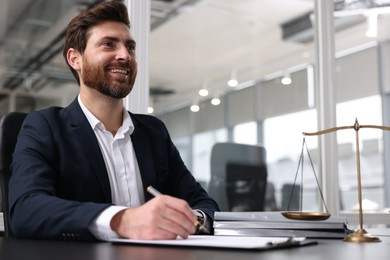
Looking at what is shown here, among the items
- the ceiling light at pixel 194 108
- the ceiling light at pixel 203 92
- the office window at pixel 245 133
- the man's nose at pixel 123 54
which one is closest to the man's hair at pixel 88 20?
the man's nose at pixel 123 54

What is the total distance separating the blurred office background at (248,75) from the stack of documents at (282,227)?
159 cm

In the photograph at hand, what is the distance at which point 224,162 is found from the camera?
3.35m

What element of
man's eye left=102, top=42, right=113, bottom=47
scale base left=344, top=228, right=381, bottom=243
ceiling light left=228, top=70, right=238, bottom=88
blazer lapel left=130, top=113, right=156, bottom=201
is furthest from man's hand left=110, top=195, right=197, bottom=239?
ceiling light left=228, top=70, right=238, bottom=88

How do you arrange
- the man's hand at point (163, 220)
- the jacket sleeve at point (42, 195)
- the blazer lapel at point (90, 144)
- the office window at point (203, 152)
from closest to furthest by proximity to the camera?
1. the man's hand at point (163, 220)
2. the jacket sleeve at point (42, 195)
3. the blazer lapel at point (90, 144)
4. the office window at point (203, 152)

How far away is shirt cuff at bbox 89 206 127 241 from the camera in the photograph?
3.83 ft

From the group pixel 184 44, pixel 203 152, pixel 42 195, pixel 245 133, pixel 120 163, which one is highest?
pixel 184 44

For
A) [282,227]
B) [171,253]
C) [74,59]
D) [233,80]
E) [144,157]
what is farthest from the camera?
[233,80]

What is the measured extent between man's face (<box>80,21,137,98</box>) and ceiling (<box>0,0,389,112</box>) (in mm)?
854

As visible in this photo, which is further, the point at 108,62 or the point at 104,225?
the point at 108,62

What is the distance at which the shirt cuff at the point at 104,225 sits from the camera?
3.83 ft

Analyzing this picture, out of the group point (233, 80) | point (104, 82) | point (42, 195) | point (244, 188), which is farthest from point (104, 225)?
point (233, 80)

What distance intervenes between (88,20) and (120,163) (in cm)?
58

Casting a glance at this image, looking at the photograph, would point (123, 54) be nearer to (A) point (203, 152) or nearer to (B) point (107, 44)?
(B) point (107, 44)

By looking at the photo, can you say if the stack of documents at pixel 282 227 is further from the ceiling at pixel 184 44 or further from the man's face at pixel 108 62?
the ceiling at pixel 184 44
